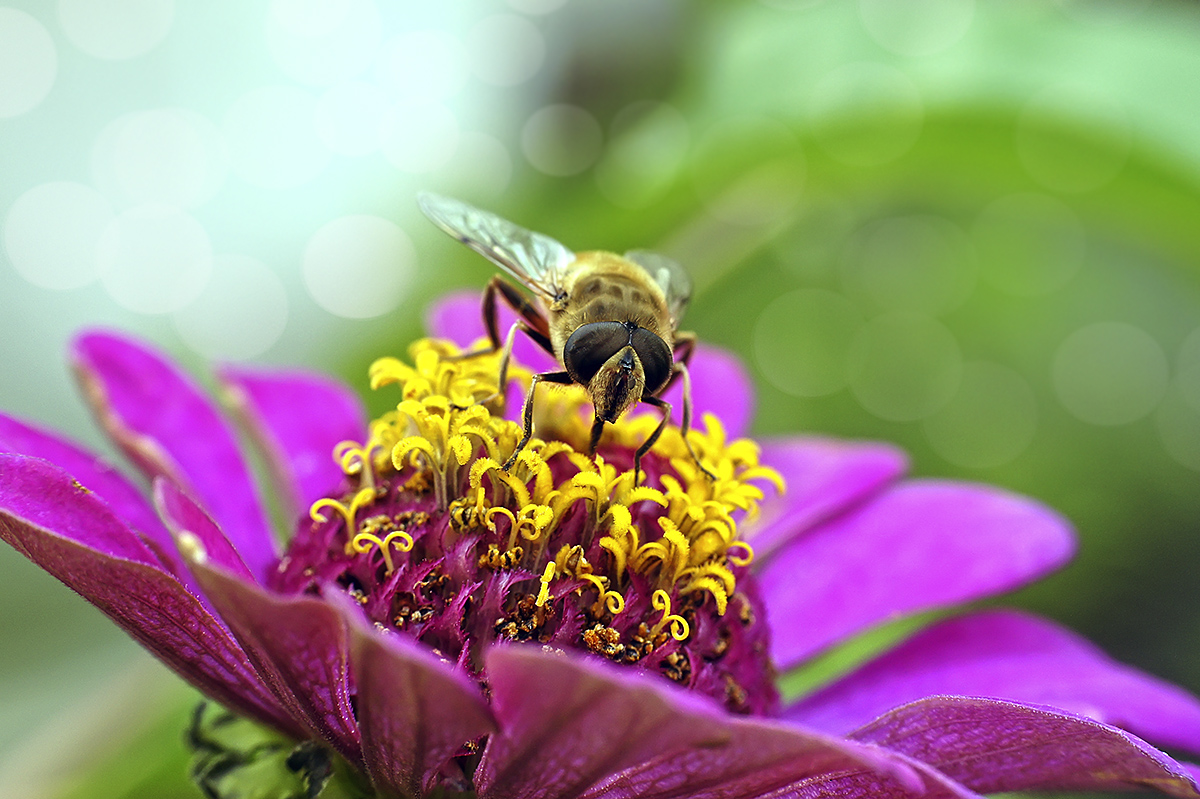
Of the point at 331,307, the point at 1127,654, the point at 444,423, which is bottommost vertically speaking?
the point at 1127,654

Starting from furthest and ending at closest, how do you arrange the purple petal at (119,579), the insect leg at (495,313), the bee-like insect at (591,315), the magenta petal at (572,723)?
the insect leg at (495,313), the bee-like insect at (591,315), the purple petal at (119,579), the magenta petal at (572,723)

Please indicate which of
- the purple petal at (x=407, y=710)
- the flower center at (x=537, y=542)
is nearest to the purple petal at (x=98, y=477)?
the flower center at (x=537, y=542)

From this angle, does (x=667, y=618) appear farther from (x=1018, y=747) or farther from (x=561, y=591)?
(x=1018, y=747)

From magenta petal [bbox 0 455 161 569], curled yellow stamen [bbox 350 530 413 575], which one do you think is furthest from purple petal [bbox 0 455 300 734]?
curled yellow stamen [bbox 350 530 413 575]

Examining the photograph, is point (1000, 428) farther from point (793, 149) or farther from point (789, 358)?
point (793, 149)

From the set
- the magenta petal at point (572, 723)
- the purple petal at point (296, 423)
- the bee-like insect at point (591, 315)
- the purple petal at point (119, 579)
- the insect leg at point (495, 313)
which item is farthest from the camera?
the purple petal at point (296, 423)

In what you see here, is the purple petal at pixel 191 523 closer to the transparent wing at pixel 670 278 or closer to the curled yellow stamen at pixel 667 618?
the curled yellow stamen at pixel 667 618

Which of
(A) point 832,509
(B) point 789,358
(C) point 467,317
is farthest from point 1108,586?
(C) point 467,317
